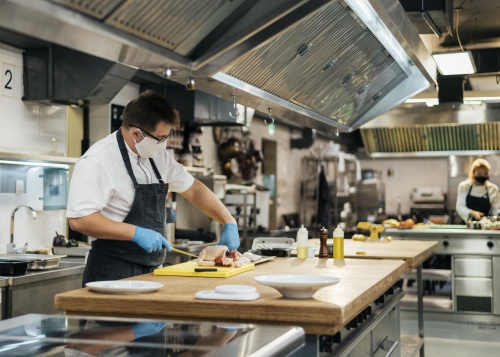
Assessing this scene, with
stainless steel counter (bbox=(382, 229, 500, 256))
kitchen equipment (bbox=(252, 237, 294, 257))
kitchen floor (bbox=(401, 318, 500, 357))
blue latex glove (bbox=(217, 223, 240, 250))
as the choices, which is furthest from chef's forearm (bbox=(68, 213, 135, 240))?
stainless steel counter (bbox=(382, 229, 500, 256))

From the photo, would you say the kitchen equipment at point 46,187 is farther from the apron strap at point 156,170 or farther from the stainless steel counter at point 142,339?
the stainless steel counter at point 142,339

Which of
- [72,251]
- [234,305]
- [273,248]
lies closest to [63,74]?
[72,251]

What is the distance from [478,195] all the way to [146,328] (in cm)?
880

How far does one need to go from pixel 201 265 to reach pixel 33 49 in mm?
3565

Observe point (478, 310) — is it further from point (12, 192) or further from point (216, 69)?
point (216, 69)

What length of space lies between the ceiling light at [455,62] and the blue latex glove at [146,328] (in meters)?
4.98

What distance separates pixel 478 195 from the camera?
9.91 metres

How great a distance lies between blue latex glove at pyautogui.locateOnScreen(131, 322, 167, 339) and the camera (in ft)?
6.02

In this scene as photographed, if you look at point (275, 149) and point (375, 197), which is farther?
point (375, 197)

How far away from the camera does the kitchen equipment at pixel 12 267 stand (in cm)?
451

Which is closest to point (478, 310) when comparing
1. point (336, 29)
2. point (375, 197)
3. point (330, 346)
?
point (336, 29)

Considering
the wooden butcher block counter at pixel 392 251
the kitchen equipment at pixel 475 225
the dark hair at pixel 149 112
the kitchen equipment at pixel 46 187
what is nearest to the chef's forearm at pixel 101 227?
the dark hair at pixel 149 112

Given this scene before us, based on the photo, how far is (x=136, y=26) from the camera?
2.76m

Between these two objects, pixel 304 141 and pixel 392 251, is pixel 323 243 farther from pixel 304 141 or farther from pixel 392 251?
pixel 304 141
